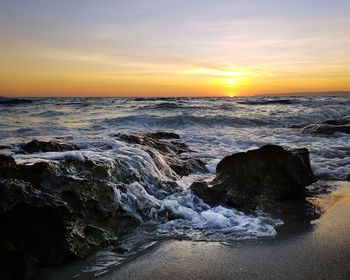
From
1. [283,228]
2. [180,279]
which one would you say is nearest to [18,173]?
[180,279]

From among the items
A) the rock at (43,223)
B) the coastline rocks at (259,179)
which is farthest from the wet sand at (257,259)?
the coastline rocks at (259,179)

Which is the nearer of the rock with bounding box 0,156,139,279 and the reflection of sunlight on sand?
the rock with bounding box 0,156,139,279

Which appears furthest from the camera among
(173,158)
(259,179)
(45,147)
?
(173,158)

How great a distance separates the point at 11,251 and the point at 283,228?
2.96 m

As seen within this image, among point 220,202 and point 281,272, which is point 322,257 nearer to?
point 281,272

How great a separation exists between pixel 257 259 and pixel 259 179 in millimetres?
2493

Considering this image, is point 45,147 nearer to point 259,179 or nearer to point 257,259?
point 259,179

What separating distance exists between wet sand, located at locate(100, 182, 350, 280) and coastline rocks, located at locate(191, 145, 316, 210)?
1.12m

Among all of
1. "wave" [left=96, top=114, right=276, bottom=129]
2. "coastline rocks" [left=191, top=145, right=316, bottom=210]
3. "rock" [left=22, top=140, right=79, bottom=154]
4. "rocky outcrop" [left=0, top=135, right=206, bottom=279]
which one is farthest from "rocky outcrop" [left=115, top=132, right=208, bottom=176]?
"wave" [left=96, top=114, right=276, bottom=129]

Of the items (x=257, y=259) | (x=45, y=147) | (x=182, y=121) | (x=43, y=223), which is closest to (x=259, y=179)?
(x=257, y=259)

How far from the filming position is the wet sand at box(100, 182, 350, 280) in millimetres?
3389

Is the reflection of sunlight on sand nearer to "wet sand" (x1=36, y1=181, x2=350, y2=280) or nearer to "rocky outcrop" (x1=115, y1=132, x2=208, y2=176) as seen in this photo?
"wet sand" (x1=36, y1=181, x2=350, y2=280)

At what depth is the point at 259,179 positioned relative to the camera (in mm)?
6105

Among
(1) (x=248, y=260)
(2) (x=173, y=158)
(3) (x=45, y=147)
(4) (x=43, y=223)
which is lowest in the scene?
(1) (x=248, y=260)
